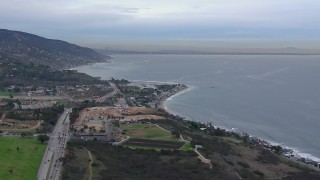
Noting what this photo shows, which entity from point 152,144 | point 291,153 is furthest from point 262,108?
point 152,144

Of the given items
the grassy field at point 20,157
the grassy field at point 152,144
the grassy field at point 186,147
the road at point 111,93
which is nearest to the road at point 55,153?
the grassy field at point 20,157

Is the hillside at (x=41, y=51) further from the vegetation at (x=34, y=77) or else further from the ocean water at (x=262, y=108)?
the ocean water at (x=262, y=108)

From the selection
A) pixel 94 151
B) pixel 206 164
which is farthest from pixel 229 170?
pixel 94 151

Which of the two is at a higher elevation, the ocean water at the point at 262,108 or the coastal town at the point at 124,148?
the coastal town at the point at 124,148

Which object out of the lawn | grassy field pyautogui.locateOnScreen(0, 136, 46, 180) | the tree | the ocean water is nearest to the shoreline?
the ocean water

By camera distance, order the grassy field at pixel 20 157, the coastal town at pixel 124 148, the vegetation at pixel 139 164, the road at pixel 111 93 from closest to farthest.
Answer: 1. the grassy field at pixel 20 157
2. the vegetation at pixel 139 164
3. the coastal town at pixel 124 148
4. the road at pixel 111 93

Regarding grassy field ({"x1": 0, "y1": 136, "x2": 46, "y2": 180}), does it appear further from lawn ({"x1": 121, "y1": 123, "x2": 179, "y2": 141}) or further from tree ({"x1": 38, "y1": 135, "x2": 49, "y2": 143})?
lawn ({"x1": 121, "y1": 123, "x2": 179, "y2": 141})
